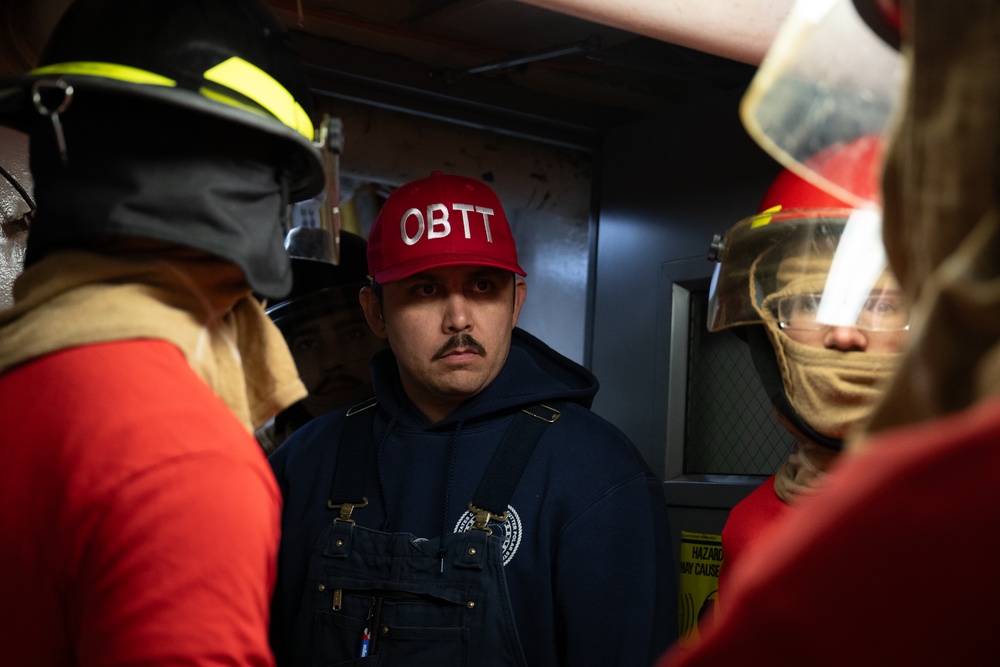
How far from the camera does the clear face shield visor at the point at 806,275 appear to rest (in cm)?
199

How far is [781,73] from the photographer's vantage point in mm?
1024

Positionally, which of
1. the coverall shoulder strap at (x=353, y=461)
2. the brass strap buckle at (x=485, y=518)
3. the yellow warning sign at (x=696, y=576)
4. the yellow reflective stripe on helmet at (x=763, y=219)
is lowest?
the yellow warning sign at (x=696, y=576)

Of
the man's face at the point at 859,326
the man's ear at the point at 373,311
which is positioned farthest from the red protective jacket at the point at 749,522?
the man's ear at the point at 373,311

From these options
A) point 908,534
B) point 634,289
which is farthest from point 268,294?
point 634,289

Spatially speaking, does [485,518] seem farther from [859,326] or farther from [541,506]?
[859,326]

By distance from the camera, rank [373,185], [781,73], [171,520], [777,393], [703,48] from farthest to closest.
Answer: [373,185]
[777,393]
[703,48]
[171,520]
[781,73]

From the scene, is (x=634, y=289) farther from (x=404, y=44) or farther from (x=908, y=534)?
(x=908, y=534)

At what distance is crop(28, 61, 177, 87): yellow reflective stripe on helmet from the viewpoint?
1389mm

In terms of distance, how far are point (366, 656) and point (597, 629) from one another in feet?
1.74

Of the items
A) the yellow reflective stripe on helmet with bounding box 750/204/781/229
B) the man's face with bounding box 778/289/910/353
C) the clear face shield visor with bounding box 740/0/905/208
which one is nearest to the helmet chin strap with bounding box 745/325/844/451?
the man's face with bounding box 778/289/910/353

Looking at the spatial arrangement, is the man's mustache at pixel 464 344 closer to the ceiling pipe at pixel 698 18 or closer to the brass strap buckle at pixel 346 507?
the brass strap buckle at pixel 346 507

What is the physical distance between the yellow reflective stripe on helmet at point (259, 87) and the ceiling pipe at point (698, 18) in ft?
2.29

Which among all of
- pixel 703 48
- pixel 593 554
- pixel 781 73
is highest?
pixel 703 48

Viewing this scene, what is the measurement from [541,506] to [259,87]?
1.32 metres
